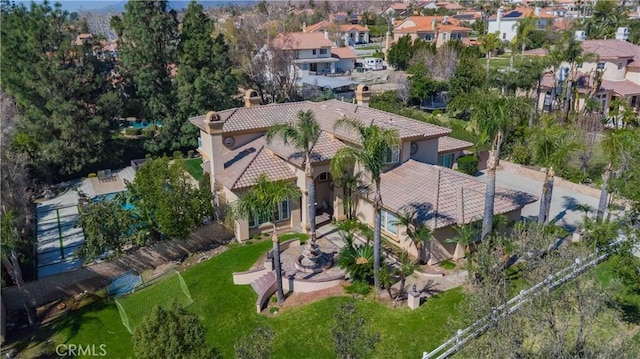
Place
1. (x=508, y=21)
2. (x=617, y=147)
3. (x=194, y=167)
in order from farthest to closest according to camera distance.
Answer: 1. (x=508, y=21)
2. (x=194, y=167)
3. (x=617, y=147)

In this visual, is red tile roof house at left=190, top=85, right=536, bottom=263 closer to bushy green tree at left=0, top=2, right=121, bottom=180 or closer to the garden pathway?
the garden pathway

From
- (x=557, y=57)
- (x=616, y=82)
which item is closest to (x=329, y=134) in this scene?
(x=557, y=57)

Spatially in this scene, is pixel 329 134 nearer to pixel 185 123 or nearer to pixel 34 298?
pixel 34 298

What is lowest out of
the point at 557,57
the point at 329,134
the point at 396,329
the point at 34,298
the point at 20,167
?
the point at 34,298

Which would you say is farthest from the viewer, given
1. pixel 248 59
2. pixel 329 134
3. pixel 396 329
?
pixel 248 59

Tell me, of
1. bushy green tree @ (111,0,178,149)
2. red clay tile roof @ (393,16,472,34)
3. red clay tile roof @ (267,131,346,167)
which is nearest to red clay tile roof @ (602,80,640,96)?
red clay tile roof @ (267,131,346,167)

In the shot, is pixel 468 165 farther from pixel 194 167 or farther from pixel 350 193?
pixel 194 167

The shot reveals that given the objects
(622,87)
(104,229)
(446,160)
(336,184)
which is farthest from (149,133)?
(622,87)
